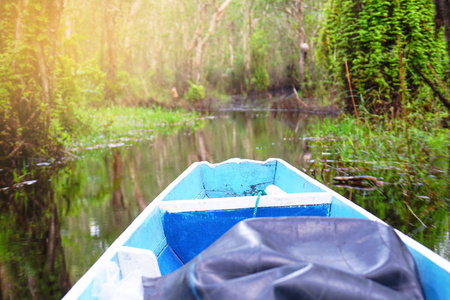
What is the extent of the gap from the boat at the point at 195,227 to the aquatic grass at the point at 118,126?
6.81 metres

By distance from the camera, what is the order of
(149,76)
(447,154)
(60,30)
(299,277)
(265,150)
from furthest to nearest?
(149,76) → (265,150) → (60,30) → (447,154) → (299,277)

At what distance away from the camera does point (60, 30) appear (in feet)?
26.4

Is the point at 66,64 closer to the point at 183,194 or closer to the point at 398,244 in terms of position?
the point at 183,194

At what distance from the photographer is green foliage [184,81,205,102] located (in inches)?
912

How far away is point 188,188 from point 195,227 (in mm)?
1287

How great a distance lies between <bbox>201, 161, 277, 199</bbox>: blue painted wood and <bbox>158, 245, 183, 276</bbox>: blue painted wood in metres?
1.86

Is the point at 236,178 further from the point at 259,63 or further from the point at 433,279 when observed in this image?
the point at 259,63

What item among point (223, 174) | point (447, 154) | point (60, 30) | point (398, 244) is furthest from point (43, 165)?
point (398, 244)

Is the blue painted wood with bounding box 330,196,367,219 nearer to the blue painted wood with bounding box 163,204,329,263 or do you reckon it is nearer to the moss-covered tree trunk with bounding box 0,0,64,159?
the blue painted wood with bounding box 163,204,329,263

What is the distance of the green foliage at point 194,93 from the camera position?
76.0 feet

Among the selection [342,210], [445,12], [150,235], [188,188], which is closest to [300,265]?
[150,235]

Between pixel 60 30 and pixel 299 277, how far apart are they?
8.18 meters

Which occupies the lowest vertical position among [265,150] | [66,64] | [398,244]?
[265,150]

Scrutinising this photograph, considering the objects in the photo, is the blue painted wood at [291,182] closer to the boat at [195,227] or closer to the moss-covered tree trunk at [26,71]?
the boat at [195,227]
